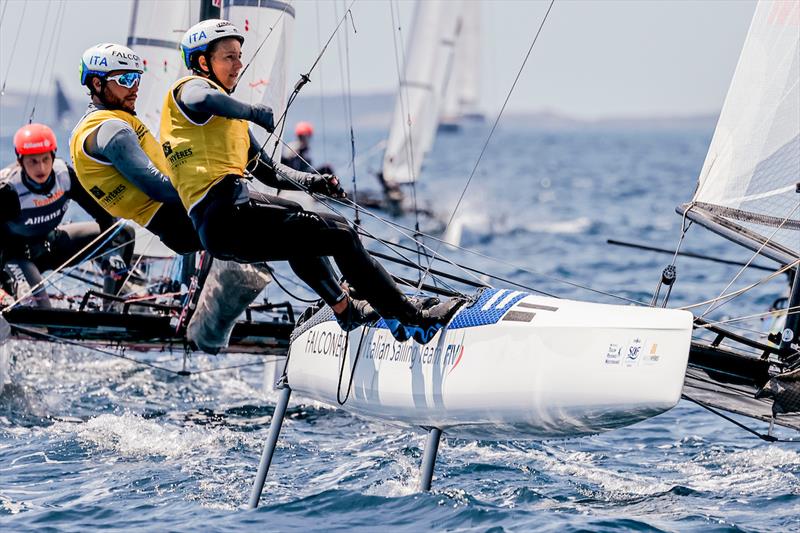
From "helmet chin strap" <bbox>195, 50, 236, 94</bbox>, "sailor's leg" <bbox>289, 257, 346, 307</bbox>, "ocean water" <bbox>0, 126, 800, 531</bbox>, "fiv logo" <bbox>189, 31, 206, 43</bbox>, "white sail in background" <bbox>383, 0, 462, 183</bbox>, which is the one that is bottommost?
"ocean water" <bbox>0, 126, 800, 531</bbox>

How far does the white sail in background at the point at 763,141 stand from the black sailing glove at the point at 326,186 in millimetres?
1950

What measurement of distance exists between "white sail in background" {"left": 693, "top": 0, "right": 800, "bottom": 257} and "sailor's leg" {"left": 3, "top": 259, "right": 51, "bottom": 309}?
3859 millimetres

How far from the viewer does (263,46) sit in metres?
8.02

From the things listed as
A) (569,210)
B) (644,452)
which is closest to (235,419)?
(644,452)

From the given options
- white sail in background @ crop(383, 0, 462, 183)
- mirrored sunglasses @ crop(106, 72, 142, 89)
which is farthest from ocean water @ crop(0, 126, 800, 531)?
white sail in background @ crop(383, 0, 462, 183)

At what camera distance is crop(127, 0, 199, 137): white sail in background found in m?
8.94

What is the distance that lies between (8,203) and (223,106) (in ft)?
9.98

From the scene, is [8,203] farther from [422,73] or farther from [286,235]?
[422,73]

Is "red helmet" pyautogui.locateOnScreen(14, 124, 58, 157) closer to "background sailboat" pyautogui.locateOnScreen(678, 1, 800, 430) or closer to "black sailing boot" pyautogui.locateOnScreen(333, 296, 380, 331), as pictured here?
"black sailing boot" pyautogui.locateOnScreen(333, 296, 380, 331)

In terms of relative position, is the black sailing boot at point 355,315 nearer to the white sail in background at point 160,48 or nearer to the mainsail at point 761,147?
the mainsail at point 761,147

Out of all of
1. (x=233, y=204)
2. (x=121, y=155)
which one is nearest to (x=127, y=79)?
(x=121, y=155)

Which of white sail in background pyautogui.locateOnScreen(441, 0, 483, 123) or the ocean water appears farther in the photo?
white sail in background pyautogui.locateOnScreen(441, 0, 483, 123)

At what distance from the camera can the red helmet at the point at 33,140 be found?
7.09m

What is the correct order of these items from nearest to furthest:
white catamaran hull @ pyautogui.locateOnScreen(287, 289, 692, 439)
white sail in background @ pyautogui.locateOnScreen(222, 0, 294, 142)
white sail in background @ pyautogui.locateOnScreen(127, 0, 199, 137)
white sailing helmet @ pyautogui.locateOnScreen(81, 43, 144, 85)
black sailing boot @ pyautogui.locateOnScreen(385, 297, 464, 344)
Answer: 1. white catamaran hull @ pyautogui.locateOnScreen(287, 289, 692, 439)
2. black sailing boot @ pyautogui.locateOnScreen(385, 297, 464, 344)
3. white sailing helmet @ pyautogui.locateOnScreen(81, 43, 144, 85)
4. white sail in background @ pyautogui.locateOnScreen(222, 0, 294, 142)
5. white sail in background @ pyautogui.locateOnScreen(127, 0, 199, 137)
